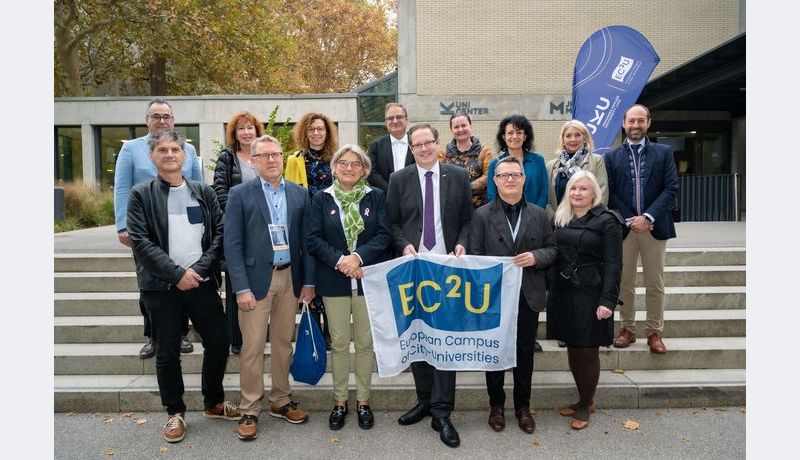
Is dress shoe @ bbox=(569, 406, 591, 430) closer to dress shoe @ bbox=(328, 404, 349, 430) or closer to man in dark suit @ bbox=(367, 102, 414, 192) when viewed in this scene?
dress shoe @ bbox=(328, 404, 349, 430)

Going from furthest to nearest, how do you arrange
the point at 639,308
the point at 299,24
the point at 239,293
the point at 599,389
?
the point at 299,24
the point at 639,308
the point at 599,389
the point at 239,293

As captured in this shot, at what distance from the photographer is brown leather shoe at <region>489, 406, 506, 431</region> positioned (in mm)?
4125

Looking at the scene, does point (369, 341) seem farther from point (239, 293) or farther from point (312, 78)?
point (312, 78)

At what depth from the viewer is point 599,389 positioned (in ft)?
15.1

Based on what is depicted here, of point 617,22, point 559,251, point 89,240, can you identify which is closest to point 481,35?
point 617,22

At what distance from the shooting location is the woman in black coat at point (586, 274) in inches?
156

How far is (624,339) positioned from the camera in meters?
5.07

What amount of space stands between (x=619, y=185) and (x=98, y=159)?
23416 millimetres

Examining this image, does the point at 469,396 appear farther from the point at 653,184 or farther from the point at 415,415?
the point at 653,184

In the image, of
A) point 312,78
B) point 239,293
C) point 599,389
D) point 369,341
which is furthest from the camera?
point 312,78

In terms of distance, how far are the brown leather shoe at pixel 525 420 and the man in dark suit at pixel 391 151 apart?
226 cm

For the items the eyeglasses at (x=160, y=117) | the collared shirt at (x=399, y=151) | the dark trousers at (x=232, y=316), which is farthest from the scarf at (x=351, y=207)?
the eyeglasses at (x=160, y=117)

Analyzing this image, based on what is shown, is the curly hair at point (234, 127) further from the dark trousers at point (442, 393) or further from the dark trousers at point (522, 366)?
the dark trousers at point (522, 366)

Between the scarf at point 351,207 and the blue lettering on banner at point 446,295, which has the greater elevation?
the scarf at point 351,207
